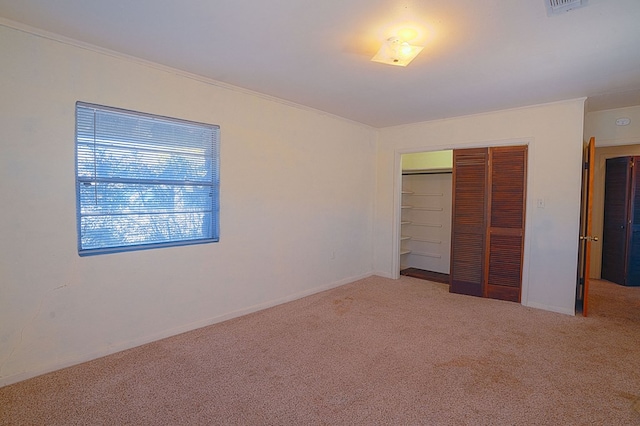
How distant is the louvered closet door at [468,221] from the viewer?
4227mm

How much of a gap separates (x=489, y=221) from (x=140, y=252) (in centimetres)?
403

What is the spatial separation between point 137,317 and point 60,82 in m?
1.93

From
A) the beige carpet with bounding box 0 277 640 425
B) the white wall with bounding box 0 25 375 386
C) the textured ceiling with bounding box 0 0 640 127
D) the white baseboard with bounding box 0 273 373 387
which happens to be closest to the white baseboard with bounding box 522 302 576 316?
the beige carpet with bounding box 0 277 640 425

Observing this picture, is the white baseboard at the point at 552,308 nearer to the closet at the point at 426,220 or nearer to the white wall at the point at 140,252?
the closet at the point at 426,220

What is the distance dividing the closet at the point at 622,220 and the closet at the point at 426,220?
7.86ft

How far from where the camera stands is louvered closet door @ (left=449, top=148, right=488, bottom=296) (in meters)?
4.23

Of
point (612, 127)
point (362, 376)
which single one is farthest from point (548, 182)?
point (362, 376)

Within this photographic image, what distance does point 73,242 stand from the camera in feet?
7.98

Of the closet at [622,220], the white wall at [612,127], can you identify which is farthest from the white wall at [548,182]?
the closet at [622,220]

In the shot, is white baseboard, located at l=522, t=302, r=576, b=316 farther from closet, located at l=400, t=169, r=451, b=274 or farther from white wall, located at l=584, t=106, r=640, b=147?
white wall, located at l=584, t=106, r=640, b=147

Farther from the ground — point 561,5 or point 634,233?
point 561,5

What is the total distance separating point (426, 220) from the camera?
572 cm

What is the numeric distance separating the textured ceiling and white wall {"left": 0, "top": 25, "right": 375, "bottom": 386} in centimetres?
25

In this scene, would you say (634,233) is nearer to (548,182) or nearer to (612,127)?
(612,127)
